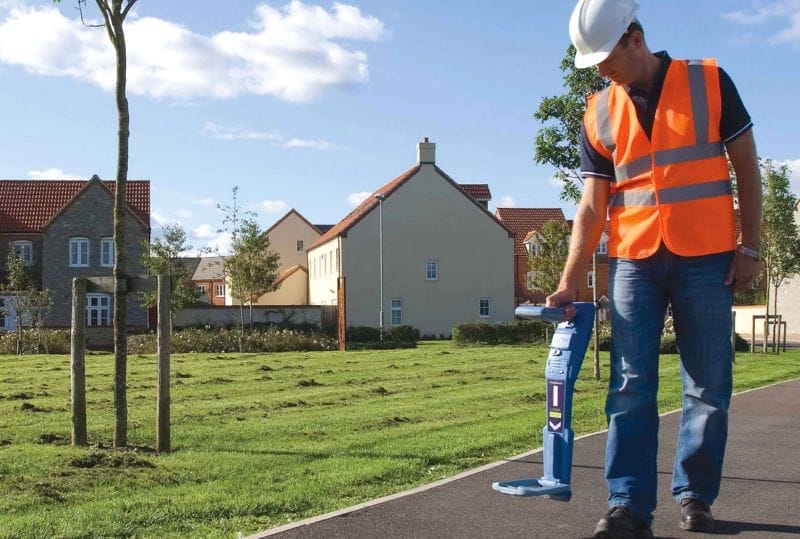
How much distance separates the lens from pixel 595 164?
4660 millimetres

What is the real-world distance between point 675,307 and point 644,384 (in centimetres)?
40

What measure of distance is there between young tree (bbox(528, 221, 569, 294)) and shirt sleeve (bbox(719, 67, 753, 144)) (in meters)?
46.8

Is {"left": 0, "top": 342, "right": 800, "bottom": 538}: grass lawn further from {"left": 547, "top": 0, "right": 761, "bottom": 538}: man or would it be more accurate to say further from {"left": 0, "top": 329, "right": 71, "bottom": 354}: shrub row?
{"left": 0, "top": 329, "right": 71, "bottom": 354}: shrub row

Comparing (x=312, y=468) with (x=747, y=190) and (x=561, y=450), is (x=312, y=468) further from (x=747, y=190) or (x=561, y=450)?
(x=747, y=190)

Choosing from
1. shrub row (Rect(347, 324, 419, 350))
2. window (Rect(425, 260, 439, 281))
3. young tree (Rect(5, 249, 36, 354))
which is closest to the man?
young tree (Rect(5, 249, 36, 354))

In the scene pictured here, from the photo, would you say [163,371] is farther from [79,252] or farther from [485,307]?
[485,307]

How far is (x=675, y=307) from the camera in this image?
14.8 feet

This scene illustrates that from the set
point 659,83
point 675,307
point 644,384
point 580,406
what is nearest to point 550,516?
point 644,384

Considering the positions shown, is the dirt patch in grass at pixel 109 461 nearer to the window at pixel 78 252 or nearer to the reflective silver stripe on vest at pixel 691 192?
the reflective silver stripe on vest at pixel 691 192

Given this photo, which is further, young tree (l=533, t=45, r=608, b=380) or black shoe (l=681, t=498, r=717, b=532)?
young tree (l=533, t=45, r=608, b=380)

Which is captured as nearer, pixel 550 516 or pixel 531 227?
pixel 550 516

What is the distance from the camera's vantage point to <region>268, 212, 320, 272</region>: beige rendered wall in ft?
267

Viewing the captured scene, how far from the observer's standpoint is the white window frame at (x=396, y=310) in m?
54.3

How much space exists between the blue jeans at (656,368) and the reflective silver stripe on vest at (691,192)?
0.24 metres
